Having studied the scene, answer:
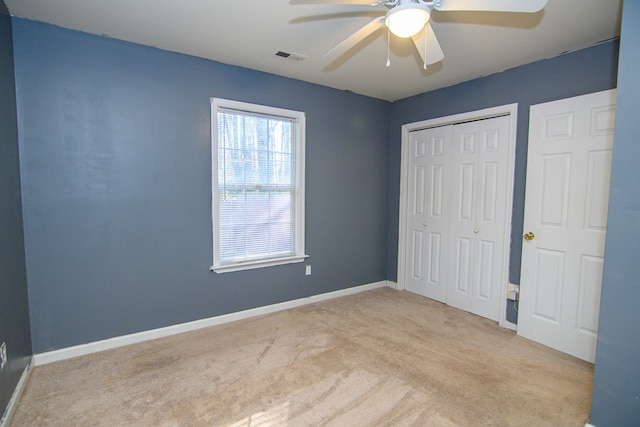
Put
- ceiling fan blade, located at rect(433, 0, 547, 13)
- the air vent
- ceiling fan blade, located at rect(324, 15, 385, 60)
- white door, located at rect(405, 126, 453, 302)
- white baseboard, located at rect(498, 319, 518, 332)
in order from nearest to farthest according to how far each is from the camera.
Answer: ceiling fan blade, located at rect(433, 0, 547, 13)
ceiling fan blade, located at rect(324, 15, 385, 60)
the air vent
white baseboard, located at rect(498, 319, 518, 332)
white door, located at rect(405, 126, 453, 302)

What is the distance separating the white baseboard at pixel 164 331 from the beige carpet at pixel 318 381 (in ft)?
0.24

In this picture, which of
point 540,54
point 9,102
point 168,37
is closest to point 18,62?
point 9,102

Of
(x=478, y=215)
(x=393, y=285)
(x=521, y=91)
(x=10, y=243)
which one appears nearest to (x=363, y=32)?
(x=521, y=91)

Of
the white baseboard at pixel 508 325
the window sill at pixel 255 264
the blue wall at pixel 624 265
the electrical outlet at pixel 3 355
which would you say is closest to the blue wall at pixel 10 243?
the electrical outlet at pixel 3 355

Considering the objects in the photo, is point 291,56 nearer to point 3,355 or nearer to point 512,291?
point 3,355

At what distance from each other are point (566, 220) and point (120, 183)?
3.63 meters

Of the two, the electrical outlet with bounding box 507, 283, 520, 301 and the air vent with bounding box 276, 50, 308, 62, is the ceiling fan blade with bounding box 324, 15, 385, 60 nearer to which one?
the air vent with bounding box 276, 50, 308, 62

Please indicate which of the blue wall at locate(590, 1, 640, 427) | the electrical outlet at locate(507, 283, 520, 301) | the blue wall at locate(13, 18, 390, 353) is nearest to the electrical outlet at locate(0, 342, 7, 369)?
the blue wall at locate(13, 18, 390, 353)

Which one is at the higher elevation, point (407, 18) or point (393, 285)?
point (407, 18)

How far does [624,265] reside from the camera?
5.34ft

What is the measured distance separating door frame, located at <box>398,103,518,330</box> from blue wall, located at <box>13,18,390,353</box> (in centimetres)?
141

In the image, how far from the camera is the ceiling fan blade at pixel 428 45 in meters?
1.89

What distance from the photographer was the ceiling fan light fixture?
1.53 m

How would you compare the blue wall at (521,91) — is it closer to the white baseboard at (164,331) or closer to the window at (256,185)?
the window at (256,185)
